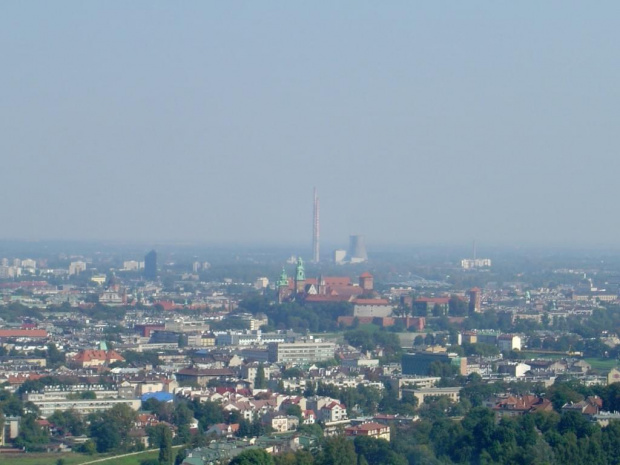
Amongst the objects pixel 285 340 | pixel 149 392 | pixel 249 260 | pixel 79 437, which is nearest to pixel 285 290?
pixel 285 340

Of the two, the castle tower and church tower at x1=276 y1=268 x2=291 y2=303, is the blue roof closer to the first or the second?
church tower at x1=276 y1=268 x2=291 y2=303

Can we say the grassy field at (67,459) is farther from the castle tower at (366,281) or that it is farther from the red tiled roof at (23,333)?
the castle tower at (366,281)

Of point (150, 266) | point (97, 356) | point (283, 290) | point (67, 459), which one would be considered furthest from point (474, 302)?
point (67, 459)

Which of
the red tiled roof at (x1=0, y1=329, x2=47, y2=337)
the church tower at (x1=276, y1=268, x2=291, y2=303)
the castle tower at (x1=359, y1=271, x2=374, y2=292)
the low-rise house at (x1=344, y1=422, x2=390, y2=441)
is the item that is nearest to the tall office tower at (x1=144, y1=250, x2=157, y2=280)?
the castle tower at (x1=359, y1=271, x2=374, y2=292)

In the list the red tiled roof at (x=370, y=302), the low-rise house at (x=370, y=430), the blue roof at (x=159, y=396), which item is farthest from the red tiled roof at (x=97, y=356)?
the red tiled roof at (x=370, y=302)

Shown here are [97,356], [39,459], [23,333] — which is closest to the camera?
[39,459]

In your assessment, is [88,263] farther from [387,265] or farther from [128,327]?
[128,327]

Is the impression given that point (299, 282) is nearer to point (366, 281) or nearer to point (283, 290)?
point (283, 290)
